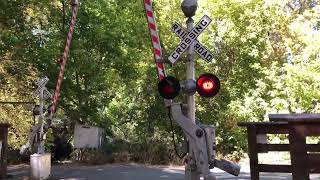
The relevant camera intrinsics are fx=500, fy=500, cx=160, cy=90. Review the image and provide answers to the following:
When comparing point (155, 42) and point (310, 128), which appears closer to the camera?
point (310, 128)

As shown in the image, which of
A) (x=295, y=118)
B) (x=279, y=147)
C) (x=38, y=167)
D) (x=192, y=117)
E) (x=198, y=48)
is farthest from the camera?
(x=38, y=167)

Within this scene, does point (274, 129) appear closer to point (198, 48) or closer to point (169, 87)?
point (198, 48)

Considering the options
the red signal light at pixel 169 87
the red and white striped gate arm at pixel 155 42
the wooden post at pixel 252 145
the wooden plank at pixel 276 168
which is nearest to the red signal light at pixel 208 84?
the red signal light at pixel 169 87

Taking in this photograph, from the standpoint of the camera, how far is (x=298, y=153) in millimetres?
7590

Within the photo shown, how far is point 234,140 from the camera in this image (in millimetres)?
21062

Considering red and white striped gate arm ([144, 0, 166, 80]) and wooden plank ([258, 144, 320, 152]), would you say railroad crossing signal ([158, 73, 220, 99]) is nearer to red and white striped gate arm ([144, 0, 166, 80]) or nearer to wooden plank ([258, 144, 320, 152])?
red and white striped gate arm ([144, 0, 166, 80])

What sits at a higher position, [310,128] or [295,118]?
[295,118]

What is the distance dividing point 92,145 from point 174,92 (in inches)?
436

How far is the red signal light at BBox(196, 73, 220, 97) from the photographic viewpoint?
275 inches

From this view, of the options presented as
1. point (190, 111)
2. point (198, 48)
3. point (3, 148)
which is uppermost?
point (198, 48)

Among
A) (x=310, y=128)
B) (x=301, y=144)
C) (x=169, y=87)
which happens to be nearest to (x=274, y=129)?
(x=301, y=144)

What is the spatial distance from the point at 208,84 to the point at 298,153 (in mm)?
1853

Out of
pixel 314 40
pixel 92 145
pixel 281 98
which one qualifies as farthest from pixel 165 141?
pixel 314 40

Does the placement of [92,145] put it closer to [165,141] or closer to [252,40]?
[165,141]
